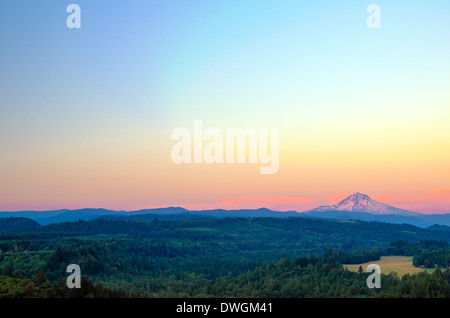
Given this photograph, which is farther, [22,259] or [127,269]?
[127,269]

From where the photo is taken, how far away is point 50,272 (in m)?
147

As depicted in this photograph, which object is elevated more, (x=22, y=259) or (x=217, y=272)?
(x=22, y=259)
